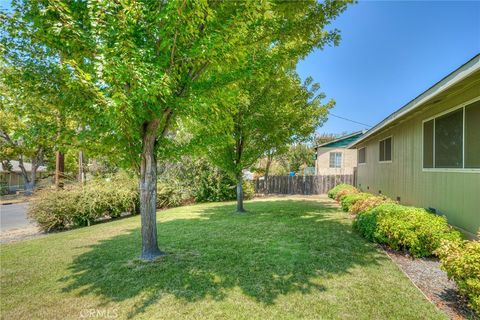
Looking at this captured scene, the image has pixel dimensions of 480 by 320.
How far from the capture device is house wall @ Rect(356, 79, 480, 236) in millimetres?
4801

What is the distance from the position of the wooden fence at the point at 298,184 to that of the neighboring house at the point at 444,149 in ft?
34.3

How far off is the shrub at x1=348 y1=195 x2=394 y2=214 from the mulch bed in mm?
2929

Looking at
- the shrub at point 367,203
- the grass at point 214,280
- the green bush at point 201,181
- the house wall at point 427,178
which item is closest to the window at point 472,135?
the house wall at point 427,178

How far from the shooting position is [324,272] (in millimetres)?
4211

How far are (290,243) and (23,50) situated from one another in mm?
5943

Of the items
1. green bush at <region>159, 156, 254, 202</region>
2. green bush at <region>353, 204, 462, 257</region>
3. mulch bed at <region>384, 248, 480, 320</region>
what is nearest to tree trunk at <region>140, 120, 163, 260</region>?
mulch bed at <region>384, 248, 480, 320</region>

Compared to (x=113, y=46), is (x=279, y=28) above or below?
above

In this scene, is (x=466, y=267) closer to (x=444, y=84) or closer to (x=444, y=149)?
(x=444, y=84)

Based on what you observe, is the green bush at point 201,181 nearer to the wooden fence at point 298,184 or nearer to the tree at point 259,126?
the tree at point 259,126

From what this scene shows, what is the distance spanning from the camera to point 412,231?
4.96m

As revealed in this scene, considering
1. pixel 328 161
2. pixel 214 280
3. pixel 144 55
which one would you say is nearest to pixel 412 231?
pixel 214 280

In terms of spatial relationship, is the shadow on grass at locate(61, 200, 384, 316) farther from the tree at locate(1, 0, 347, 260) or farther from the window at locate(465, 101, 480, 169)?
the window at locate(465, 101, 480, 169)

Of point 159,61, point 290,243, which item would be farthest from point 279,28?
point 290,243

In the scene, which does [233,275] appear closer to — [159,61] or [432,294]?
[432,294]
